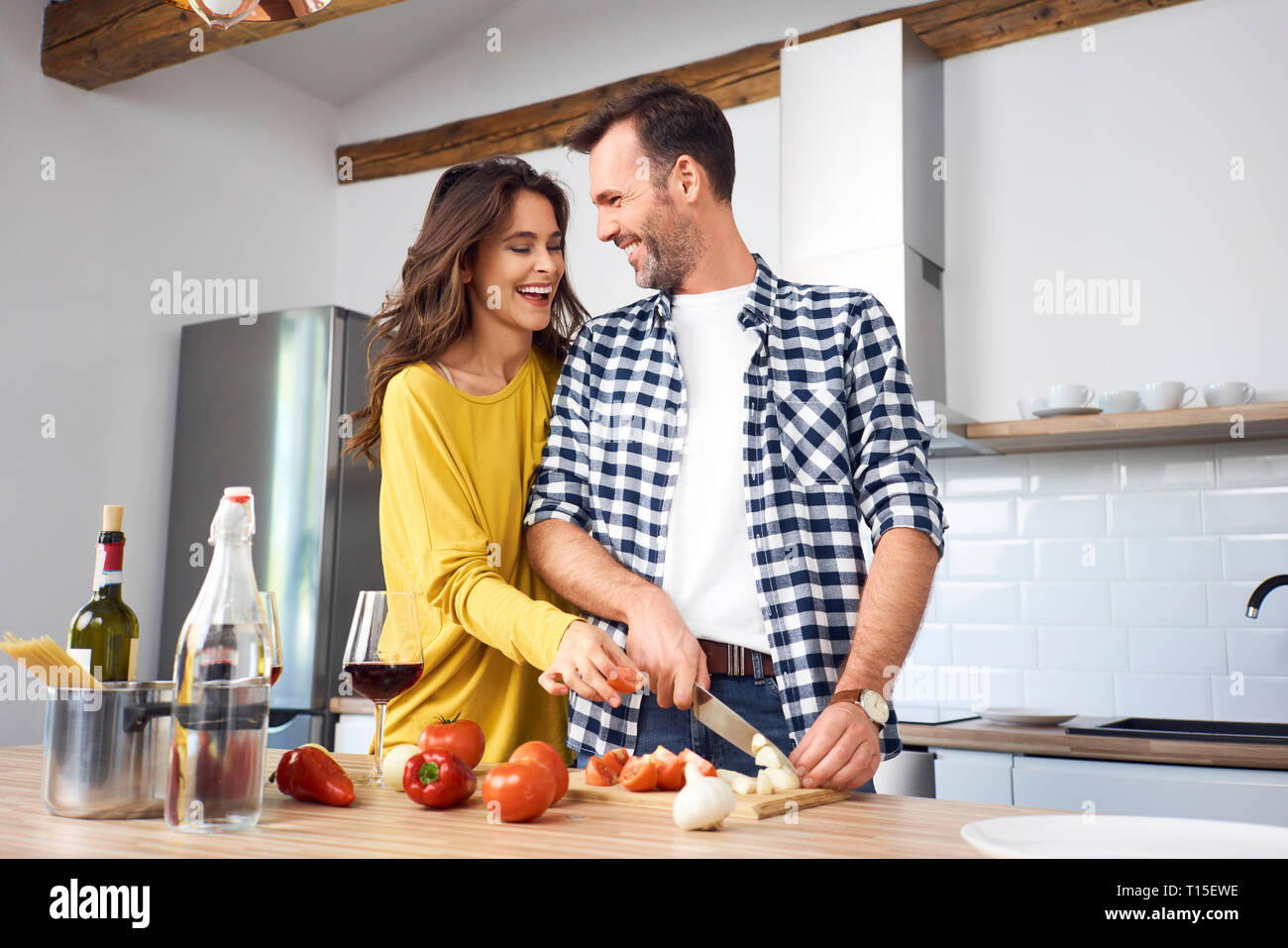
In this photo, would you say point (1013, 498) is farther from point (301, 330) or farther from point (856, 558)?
point (301, 330)

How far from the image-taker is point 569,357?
1.77 metres

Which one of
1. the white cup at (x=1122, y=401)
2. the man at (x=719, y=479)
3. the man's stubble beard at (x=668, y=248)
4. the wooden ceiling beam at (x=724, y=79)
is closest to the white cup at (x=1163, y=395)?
the white cup at (x=1122, y=401)

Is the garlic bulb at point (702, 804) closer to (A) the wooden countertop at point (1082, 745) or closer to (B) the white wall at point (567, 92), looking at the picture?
(A) the wooden countertop at point (1082, 745)

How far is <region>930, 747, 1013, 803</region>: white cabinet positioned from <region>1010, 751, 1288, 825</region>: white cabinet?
0.03 m

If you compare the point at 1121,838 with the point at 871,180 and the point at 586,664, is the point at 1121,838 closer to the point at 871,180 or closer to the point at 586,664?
the point at 586,664

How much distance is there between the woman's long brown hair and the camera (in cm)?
169

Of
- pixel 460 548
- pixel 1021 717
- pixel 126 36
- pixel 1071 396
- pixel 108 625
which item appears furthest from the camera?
pixel 126 36

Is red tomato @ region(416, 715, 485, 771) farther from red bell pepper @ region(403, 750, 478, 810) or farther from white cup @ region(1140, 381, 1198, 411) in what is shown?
white cup @ region(1140, 381, 1198, 411)

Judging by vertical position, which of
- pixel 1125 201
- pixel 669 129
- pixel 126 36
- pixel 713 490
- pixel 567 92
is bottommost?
pixel 713 490

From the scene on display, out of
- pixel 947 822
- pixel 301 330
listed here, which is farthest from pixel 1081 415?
pixel 301 330

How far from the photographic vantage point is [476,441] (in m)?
1.61

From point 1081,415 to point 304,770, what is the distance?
→ 234cm

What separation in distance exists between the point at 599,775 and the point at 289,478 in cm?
251

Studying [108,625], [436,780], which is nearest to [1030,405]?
[436,780]
